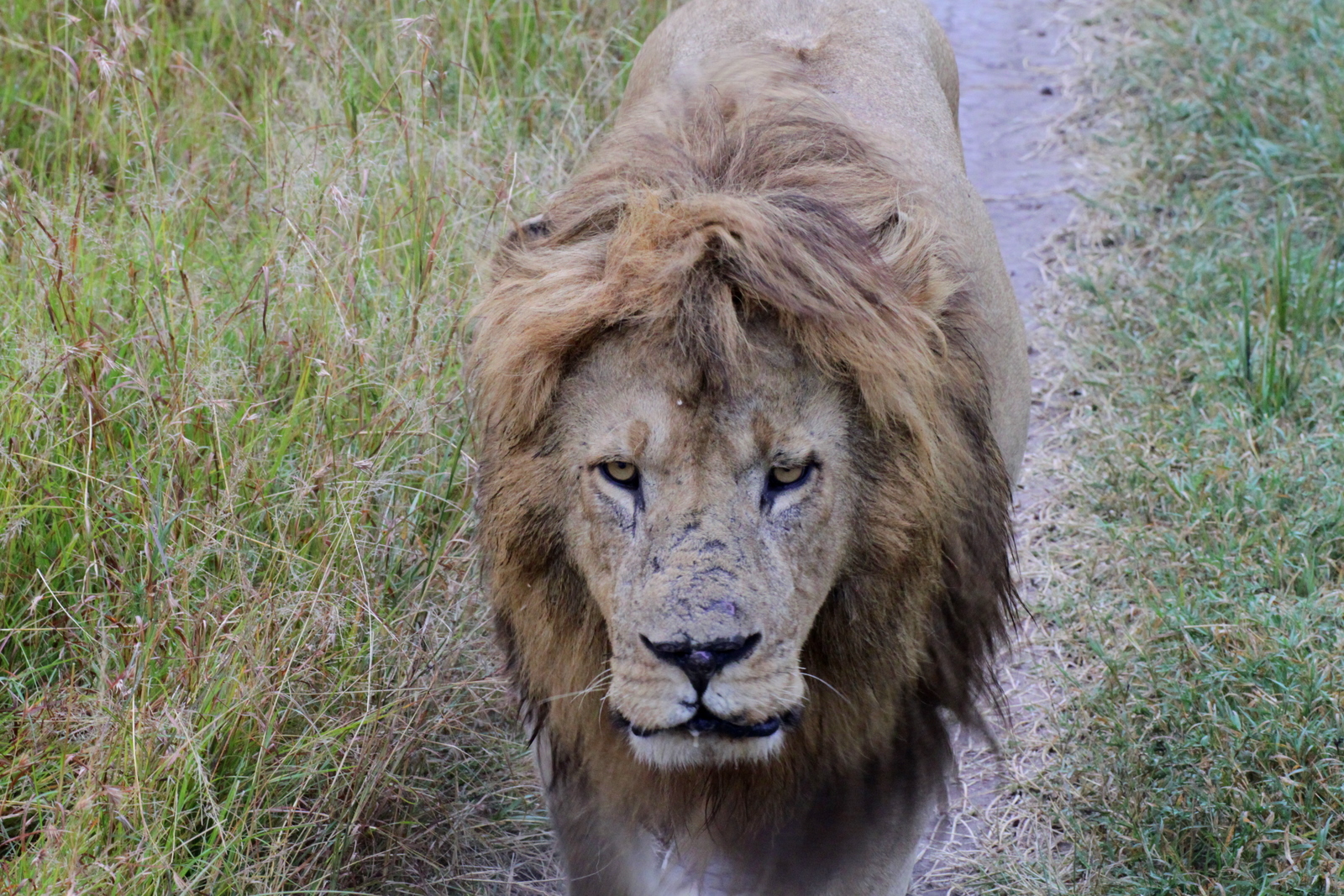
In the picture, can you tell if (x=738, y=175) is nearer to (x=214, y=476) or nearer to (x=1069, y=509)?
(x=214, y=476)

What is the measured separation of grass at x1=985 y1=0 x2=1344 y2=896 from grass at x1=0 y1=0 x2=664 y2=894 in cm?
134

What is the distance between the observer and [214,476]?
291 centimetres

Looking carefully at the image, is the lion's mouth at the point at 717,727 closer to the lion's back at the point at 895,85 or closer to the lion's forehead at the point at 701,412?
the lion's forehead at the point at 701,412

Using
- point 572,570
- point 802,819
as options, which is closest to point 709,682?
point 572,570

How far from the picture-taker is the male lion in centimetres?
208

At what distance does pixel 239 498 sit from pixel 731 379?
47.7 inches

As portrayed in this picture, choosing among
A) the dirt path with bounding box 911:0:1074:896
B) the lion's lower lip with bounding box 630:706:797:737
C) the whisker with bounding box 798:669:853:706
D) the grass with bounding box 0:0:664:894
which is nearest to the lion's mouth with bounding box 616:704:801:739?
the lion's lower lip with bounding box 630:706:797:737

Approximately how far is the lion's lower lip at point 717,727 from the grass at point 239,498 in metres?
0.83

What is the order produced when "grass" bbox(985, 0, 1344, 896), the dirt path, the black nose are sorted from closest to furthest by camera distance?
the black nose
"grass" bbox(985, 0, 1344, 896)
the dirt path

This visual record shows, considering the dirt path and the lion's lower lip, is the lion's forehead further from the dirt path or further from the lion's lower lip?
the dirt path

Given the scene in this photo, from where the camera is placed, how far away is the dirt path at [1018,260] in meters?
3.24

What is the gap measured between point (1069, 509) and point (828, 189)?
192 cm

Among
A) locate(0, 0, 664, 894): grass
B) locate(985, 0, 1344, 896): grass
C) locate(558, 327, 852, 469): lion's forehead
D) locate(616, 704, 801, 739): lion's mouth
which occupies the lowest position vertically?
locate(985, 0, 1344, 896): grass

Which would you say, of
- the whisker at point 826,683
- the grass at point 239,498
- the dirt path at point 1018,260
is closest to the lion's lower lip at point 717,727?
the whisker at point 826,683
